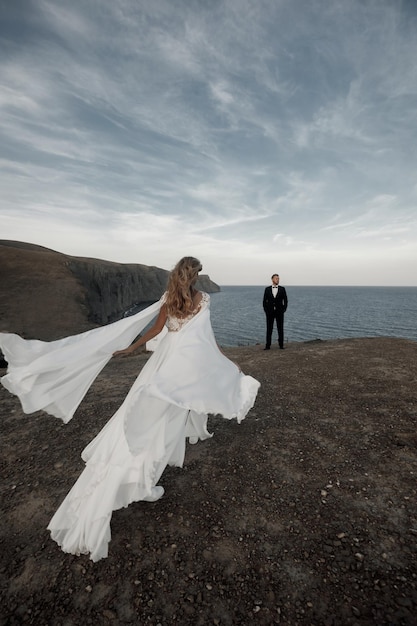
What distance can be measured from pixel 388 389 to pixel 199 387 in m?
6.79

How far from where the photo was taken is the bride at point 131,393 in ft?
10.9

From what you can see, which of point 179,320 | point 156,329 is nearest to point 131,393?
point 156,329

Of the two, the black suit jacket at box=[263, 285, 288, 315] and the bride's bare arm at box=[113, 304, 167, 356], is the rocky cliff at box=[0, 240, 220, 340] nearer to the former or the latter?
the black suit jacket at box=[263, 285, 288, 315]

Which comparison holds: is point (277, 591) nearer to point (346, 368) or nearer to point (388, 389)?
point (388, 389)

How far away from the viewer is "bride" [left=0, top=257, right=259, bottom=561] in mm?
3309

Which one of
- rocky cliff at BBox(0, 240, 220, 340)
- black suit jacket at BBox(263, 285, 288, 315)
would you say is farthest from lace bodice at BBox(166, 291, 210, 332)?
rocky cliff at BBox(0, 240, 220, 340)

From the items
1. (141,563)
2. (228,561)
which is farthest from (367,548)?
(141,563)

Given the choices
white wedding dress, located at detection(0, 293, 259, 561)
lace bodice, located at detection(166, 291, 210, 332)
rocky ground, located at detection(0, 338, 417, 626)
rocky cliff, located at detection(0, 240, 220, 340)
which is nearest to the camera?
rocky ground, located at detection(0, 338, 417, 626)

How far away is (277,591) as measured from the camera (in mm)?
2889

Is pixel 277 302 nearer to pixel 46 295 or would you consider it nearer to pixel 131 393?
pixel 131 393

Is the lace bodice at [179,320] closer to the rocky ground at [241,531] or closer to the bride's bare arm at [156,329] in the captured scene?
the bride's bare arm at [156,329]

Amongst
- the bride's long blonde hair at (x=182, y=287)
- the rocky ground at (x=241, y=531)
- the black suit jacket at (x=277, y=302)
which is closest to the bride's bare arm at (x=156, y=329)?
the bride's long blonde hair at (x=182, y=287)

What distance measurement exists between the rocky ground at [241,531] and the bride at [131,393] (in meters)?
0.40

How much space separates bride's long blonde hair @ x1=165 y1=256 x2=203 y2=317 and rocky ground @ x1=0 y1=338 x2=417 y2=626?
2640mm
